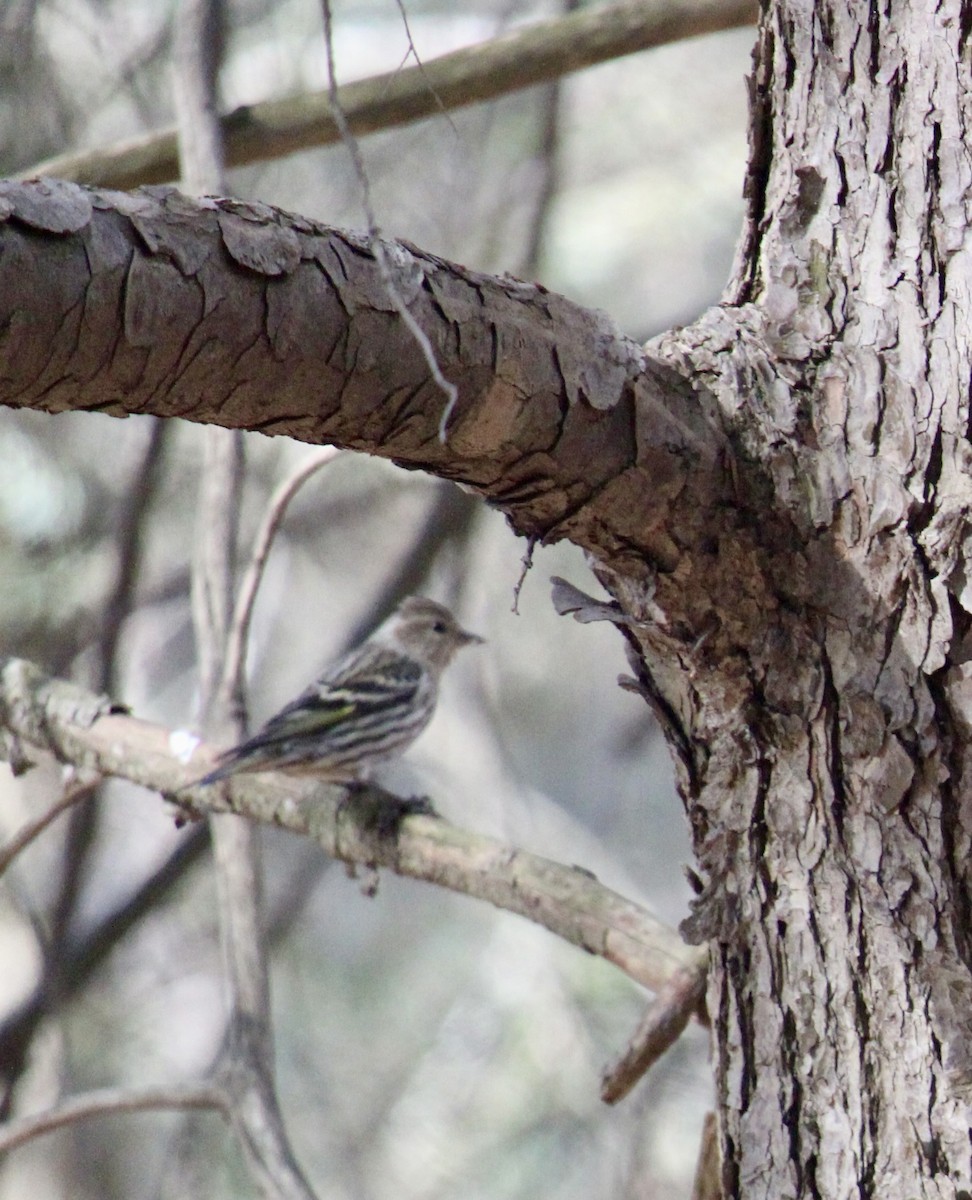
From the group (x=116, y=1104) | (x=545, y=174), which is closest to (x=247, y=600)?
(x=116, y=1104)

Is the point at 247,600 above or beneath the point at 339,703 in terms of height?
beneath

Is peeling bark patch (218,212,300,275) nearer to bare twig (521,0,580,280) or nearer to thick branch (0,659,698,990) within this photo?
thick branch (0,659,698,990)

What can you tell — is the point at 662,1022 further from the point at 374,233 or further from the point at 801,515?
the point at 374,233

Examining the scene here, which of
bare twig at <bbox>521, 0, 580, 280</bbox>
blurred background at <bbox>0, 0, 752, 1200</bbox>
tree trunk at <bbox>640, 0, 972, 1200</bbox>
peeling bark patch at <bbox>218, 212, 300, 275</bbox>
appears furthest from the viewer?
bare twig at <bbox>521, 0, 580, 280</bbox>

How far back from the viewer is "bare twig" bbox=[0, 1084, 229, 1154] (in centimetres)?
263

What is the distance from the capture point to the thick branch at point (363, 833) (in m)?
2.29

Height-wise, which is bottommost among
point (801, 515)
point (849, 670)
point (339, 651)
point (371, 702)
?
point (849, 670)

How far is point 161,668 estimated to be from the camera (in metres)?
6.17

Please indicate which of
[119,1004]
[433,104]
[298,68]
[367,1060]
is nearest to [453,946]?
[367,1060]

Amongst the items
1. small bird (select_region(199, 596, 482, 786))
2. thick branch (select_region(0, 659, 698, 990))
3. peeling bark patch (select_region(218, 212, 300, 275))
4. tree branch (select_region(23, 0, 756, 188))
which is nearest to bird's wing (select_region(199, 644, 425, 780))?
small bird (select_region(199, 596, 482, 786))

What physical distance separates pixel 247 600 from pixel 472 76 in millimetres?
1151

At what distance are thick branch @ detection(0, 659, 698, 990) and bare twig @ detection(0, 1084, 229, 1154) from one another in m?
0.50

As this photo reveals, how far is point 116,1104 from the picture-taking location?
2.64 m

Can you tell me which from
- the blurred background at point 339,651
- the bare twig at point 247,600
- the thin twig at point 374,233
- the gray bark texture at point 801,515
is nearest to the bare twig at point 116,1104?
the bare twig at point 247,600
